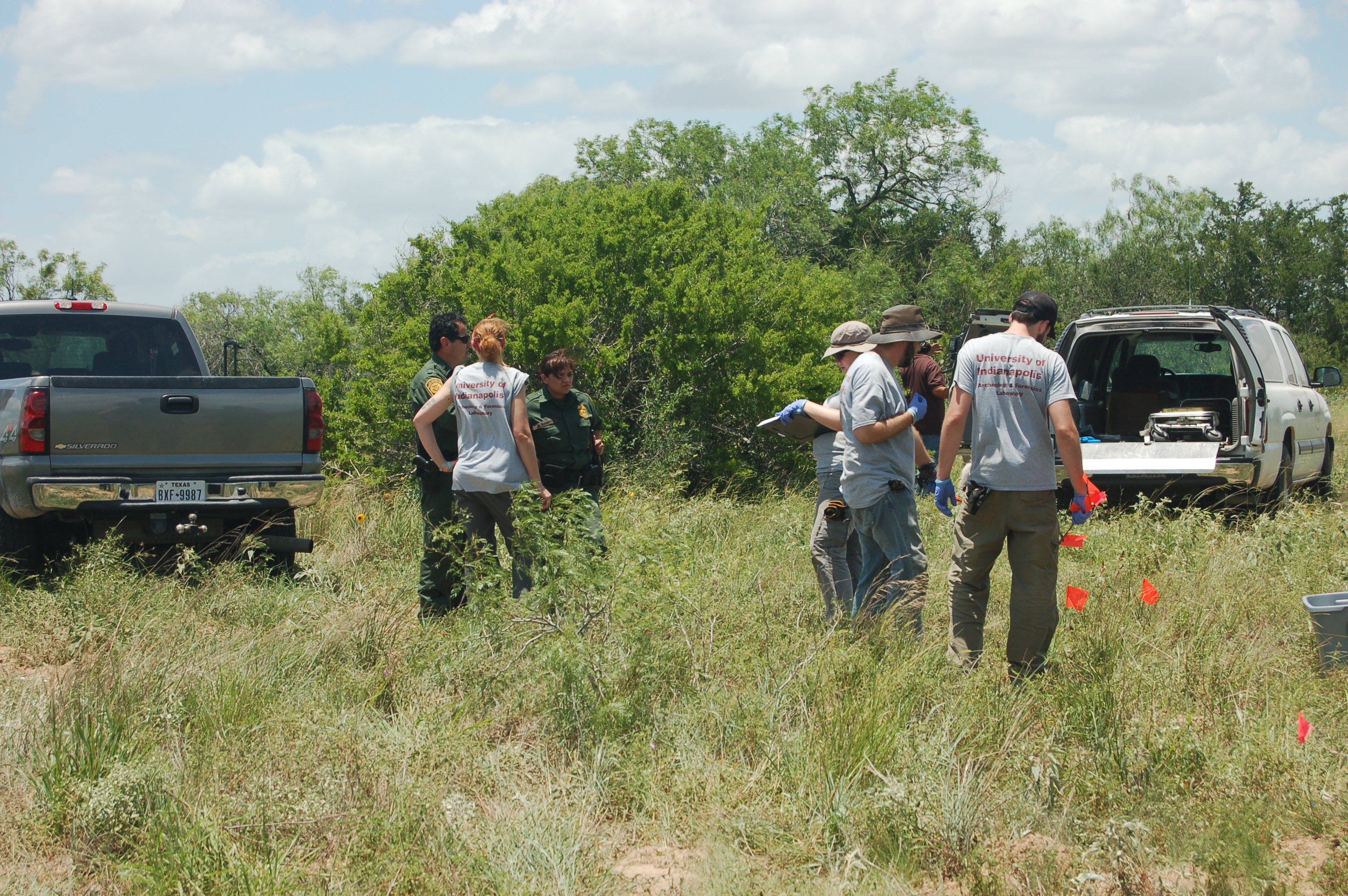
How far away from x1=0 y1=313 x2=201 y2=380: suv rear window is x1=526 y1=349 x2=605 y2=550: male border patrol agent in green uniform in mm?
3499

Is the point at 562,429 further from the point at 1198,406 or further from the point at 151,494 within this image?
the point at 1198,406

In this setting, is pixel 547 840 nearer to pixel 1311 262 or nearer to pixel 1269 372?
pixel 1269 372

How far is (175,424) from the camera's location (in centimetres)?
641

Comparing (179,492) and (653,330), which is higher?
(653,330)

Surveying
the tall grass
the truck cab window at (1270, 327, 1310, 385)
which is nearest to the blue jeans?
the tall grass

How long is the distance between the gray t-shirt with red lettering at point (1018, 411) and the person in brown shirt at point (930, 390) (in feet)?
12.9

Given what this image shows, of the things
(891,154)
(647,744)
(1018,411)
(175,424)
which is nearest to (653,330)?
(175,424)

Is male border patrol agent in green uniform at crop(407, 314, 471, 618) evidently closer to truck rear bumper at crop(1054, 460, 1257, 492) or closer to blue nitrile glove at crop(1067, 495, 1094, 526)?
blue nitrile glove at crop(1067, 495, 1094, 526)

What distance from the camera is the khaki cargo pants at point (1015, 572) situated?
432cm

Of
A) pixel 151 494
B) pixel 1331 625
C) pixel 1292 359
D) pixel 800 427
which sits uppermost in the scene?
pixel 1292 359

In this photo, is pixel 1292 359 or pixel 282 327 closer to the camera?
pixel 1292 359

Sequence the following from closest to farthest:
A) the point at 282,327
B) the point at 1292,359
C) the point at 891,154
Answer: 1. the point at 1292,359
2. the point at 891,154
3. the point at 282,327

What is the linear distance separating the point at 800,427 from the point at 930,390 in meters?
3.36

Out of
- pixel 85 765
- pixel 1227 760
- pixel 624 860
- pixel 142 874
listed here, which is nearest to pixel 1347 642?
pixel 1227 760
